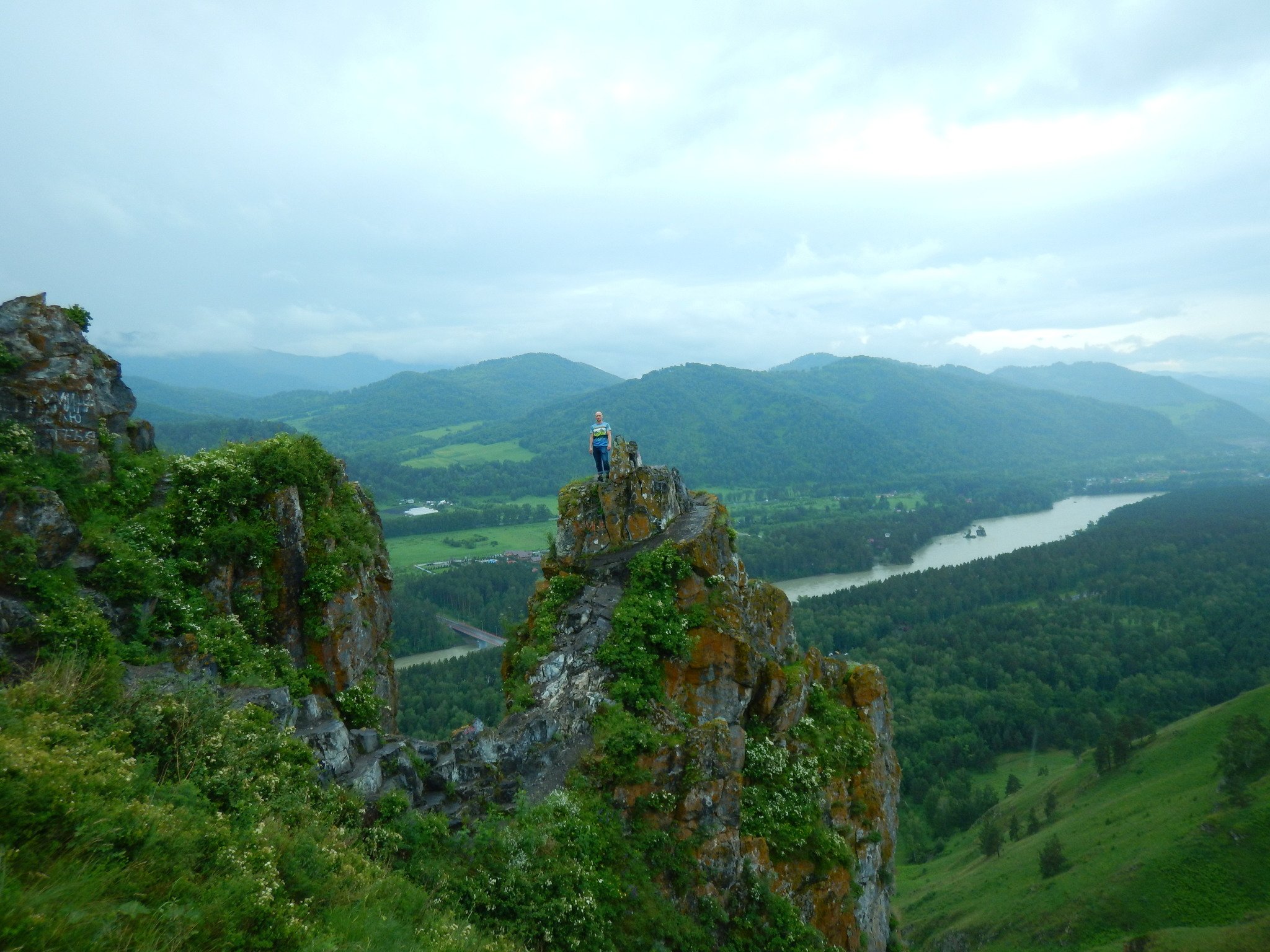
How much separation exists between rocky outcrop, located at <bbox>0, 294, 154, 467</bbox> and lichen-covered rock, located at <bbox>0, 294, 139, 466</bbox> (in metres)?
0.01

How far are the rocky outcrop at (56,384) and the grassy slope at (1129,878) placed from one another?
55.8 meters

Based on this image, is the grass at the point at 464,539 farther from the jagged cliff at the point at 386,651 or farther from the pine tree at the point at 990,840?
the jagged cliff at the point at 386,651

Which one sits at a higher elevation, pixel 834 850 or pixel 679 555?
pixel 679 555

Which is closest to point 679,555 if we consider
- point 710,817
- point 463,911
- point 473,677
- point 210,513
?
point 710,817

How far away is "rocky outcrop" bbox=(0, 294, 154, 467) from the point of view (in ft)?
43.0

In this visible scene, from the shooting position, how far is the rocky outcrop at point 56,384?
43.0 feet

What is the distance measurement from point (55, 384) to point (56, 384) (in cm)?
2

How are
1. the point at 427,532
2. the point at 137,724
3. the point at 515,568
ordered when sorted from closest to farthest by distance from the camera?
the point at 137,724
the point at 515,568
the point at 427,532

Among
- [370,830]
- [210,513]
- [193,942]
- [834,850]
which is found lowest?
[834,850]

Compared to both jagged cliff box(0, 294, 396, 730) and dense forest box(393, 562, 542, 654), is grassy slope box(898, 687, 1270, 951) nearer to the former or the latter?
jagged cliff box(0, 294, 396, 730)

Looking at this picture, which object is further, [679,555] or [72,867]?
[679,555]

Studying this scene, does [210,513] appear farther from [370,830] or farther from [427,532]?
[427,532]

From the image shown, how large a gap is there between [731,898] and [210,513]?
14489 millimetres

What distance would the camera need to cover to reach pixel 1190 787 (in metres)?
55.0
